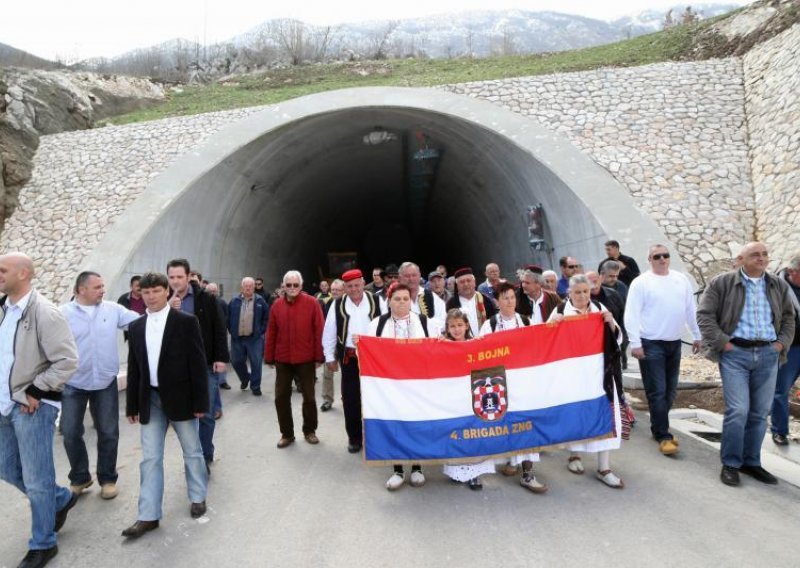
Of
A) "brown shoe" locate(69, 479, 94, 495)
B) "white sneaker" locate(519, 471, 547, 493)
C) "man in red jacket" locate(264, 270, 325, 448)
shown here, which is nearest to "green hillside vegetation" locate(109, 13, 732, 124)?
"man in red jacket" locate(264, 270, 325, 448)

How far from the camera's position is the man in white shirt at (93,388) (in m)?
4.54

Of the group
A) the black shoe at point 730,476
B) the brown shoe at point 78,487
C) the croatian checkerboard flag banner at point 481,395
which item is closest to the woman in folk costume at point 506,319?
the croatian checkerboard flag banner at point 481,395

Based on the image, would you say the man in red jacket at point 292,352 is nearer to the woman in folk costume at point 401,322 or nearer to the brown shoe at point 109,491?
the woman in folk costume at point 401,322

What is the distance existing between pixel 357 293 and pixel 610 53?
15686mm

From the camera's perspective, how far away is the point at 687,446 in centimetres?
539

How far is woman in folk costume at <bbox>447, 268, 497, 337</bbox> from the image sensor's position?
20.6 ft

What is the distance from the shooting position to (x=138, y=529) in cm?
379

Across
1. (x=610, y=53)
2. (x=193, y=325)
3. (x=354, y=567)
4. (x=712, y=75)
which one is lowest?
(x=354, y=567)

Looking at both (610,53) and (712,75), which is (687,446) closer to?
(712,75)

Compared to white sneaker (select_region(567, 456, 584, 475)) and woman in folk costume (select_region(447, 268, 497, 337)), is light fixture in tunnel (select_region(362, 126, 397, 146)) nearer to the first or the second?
woman in folk costume (select_region(447, 268, 497, 337))

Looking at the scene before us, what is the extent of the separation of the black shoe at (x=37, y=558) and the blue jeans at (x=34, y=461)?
0.08 feet

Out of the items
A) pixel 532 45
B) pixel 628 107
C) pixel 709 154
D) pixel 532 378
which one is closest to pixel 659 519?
pixel 532 378

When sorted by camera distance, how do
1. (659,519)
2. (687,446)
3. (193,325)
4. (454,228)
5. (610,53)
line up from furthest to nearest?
(454,228) → (610,53) → (687,446) → (193,325) → (659,519)

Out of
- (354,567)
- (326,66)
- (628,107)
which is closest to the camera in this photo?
(354,567)
